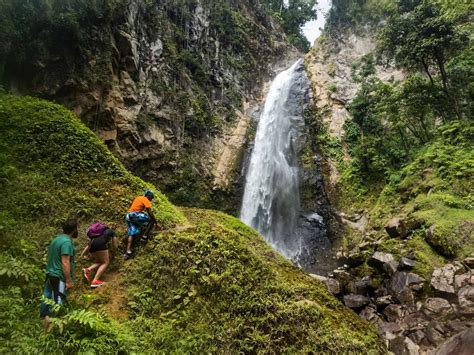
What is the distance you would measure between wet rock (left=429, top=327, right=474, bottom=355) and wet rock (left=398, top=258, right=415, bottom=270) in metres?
3.76

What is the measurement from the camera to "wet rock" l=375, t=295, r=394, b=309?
355 inches

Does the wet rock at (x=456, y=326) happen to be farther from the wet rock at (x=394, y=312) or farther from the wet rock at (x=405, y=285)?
the wet rock at (x=405, y=285)

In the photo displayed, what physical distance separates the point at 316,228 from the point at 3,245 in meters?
15.8

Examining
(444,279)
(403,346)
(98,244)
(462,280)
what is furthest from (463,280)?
(98,244)

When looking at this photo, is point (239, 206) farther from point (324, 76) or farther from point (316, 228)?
point (324, 76)

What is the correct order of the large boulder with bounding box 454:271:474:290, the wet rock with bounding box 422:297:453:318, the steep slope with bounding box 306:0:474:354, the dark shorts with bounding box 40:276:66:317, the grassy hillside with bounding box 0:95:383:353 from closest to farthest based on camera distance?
the grassy hillside with bounding box 0:95:383:353
the dark shorts with bounding box 40:276:66:317
the wet rock with bounding box 422:297:453:318
the large boulder with bounding box 454:271:474:290
the steep slope with bounding box 306:0:474:354

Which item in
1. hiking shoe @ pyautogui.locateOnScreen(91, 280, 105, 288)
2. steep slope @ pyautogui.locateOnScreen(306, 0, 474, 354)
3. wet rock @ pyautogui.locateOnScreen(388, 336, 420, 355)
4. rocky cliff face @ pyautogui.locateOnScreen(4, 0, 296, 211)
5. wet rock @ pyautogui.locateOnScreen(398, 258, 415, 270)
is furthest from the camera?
rocky cliff face @ pyautogui.locateOnScreen(4, 0, 296, 211)

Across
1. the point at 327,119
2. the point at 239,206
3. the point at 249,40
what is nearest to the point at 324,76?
the point at 327,119

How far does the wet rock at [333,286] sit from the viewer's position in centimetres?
1019

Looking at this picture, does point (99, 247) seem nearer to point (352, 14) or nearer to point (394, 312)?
point (394, 312)

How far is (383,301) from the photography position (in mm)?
9078

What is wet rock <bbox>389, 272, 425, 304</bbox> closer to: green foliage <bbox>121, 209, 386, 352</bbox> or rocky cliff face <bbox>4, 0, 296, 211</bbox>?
green foliage <bbox>121, 209, 386, 352</bbox>

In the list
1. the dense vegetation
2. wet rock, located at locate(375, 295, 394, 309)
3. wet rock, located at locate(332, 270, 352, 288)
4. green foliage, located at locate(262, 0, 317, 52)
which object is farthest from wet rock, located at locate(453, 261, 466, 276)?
green foliage, located at locate(262, 0, 317, 52)

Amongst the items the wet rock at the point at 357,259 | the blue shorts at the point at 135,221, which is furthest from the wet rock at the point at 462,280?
the blue shorts at the point at 135,221
